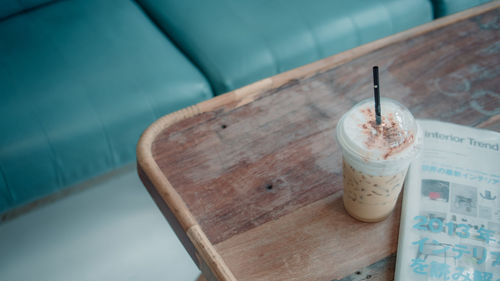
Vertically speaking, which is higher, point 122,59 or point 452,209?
point 122,59

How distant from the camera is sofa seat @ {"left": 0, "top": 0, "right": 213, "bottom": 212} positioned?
114 centimetres

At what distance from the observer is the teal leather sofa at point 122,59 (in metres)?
1.16

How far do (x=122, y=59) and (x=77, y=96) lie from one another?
6.5 inches

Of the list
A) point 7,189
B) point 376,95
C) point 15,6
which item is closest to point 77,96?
point 7,189

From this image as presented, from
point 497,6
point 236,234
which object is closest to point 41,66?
point 236,234

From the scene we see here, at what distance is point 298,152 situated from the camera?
81 centimetres

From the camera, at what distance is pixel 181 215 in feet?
2.33

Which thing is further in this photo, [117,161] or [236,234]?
[117,161]

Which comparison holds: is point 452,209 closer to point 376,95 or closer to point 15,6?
point 376,95

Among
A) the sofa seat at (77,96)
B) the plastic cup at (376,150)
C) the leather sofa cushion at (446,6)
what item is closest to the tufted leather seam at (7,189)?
the sofa seat at (77,96)

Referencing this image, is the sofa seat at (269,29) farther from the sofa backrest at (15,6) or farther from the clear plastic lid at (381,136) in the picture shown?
the clear plastic lid at (381,136)

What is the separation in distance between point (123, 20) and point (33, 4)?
315mm

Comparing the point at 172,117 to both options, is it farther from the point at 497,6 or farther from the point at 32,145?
the point at 497,6

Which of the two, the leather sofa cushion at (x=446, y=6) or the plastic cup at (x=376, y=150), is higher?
the plastic cup at (x=376, y=150)
